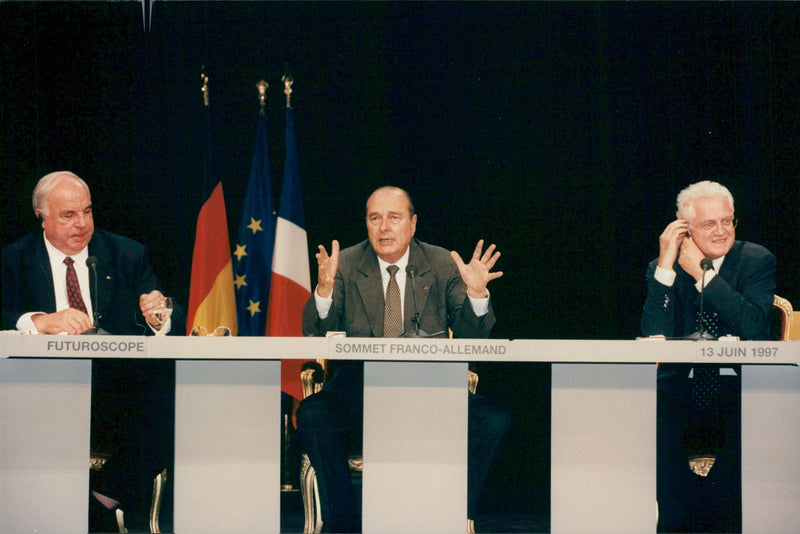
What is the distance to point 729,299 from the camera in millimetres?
4613

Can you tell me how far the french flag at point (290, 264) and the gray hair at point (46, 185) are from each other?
1167 mm

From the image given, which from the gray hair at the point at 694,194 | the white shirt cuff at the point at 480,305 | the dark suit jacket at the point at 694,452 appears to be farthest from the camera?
the gray hair at the point at 694,194

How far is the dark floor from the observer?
470cm

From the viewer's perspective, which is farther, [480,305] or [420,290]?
[420,290]

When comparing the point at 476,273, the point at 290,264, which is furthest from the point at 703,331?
the point at 290,264

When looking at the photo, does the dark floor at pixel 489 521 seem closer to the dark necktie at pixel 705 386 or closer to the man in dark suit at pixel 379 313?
the man in dark suit at pixel 379 313

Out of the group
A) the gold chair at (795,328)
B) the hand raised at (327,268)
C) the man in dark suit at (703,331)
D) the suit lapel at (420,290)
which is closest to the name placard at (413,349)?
the hand raised at (327,268)

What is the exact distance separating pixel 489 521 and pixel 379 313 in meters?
1.36

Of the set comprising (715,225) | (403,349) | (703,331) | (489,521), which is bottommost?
(489,521)

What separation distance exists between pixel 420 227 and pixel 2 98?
8.91 ft

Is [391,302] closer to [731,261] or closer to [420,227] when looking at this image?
[420,227]

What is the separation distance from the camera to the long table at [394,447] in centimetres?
369

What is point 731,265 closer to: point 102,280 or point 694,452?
→ point 694,452

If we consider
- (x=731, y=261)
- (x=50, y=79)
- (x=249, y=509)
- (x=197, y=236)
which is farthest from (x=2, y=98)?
(x=731, y=261)
